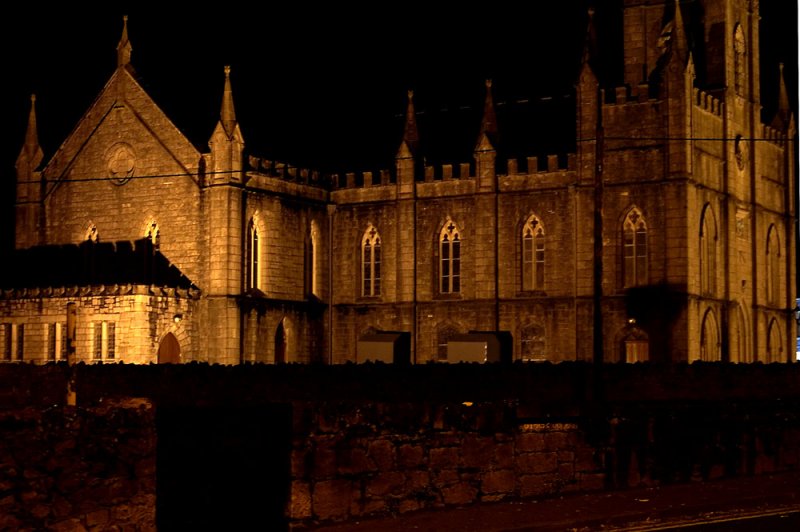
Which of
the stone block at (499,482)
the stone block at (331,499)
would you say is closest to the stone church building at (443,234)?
the stone block at (499,482)

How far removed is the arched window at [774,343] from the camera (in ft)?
205

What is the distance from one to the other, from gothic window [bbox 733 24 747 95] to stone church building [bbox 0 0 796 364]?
0.12 metres

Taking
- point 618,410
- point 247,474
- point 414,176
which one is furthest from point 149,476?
point 414,176

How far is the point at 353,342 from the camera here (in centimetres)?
6072

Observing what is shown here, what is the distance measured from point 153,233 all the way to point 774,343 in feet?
95.9

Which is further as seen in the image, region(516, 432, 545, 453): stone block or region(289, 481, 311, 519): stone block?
region(516, 432, 545, 453): stone block

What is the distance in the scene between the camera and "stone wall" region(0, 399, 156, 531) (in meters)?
13.0

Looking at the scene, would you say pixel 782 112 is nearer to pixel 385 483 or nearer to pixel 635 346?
pixel 635 346

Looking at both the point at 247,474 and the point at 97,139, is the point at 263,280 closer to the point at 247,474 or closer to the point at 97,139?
the point at 97,139

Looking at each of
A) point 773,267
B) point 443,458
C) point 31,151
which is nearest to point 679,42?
point 773,267

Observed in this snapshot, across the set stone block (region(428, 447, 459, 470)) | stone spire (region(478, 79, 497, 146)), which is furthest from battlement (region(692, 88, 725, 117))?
stone block (region(428, 447, 459, 470))

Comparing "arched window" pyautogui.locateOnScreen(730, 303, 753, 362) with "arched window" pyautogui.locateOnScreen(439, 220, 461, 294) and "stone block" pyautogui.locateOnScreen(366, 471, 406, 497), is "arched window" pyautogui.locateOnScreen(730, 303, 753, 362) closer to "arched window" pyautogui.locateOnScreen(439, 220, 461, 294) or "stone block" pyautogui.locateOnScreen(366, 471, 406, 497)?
"arched window" pyautogui.locateOnScreen(439, 220, 461, 294)

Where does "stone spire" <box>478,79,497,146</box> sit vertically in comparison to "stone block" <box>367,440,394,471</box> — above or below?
above

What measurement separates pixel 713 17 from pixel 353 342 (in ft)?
71.9
